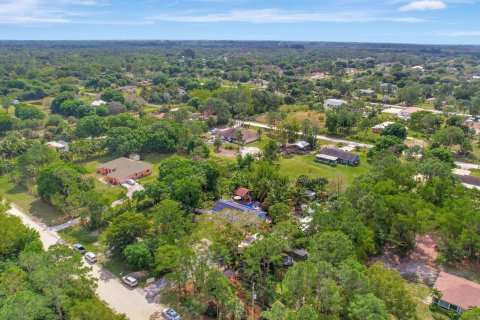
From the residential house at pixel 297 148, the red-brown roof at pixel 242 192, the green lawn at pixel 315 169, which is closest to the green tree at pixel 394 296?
the red-brown roof at pixel 242 192

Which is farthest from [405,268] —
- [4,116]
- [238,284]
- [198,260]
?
[4,116]

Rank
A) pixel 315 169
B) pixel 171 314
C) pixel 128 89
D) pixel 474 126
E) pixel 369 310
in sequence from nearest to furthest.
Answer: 1. pixel 369 310
2. pixel 171 314
3. pixel 315 169
4. pixel 474 126
5. pixel 128 89

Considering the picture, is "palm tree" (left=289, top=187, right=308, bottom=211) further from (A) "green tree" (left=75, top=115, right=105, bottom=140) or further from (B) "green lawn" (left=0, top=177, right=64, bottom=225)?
(A) "green tree" (left=75, top=115, right=105, bottom=140)

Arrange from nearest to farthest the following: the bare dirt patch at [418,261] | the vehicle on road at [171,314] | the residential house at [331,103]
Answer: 1. the vehicle on road at [171,314]
2. the bare dirt patch at [418,261]
3. the residential house at [331,103]

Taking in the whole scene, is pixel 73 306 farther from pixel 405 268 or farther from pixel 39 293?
pixel 405 268

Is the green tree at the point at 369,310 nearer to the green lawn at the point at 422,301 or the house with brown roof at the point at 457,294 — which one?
the green lawn at the point at 422,301

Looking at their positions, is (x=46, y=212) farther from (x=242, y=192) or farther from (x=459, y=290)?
(x=459, y=290)

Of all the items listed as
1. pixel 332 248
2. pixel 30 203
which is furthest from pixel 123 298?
pixel 30 203
